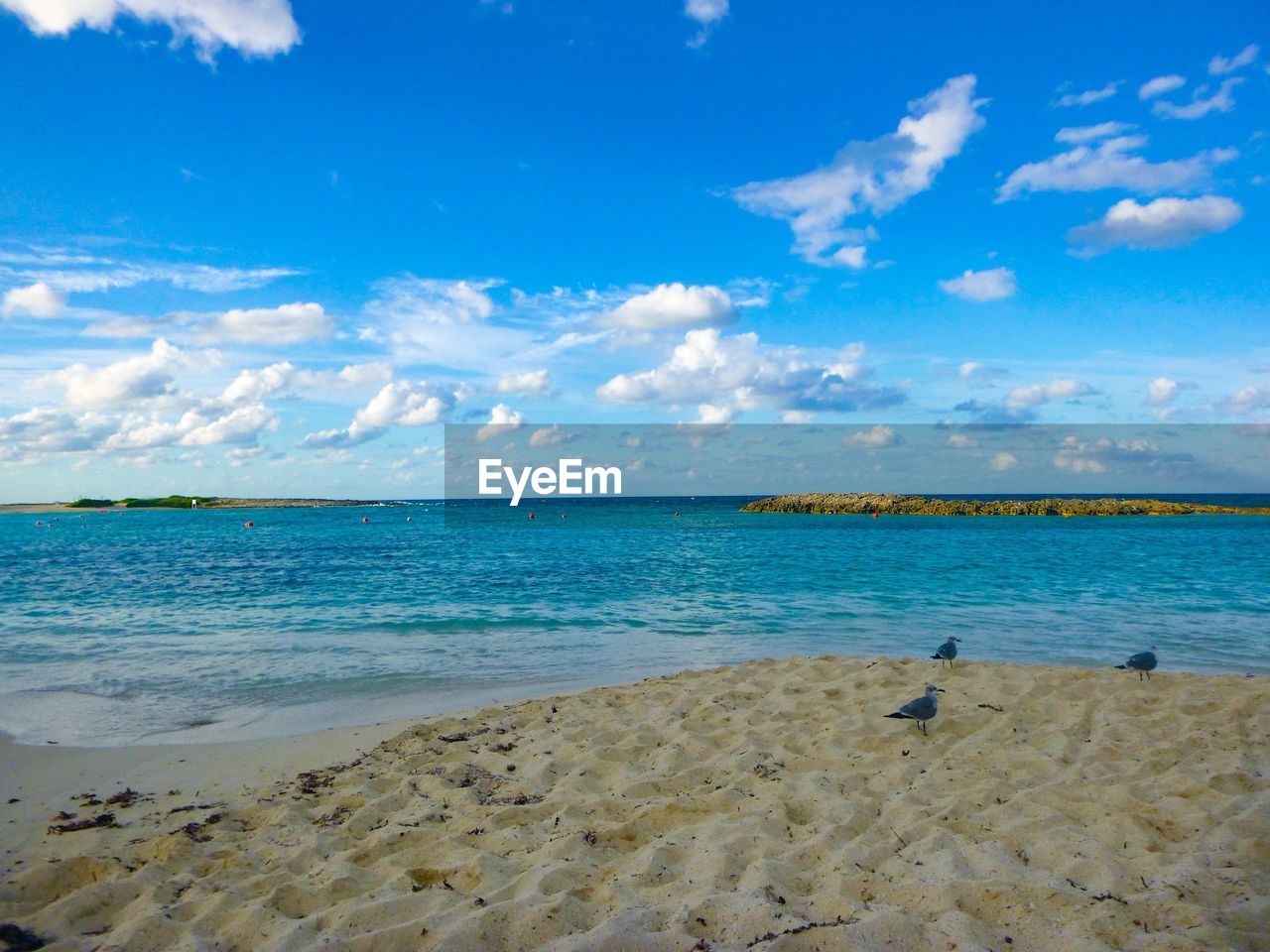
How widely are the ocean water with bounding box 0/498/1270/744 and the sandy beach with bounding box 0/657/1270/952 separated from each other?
7.43 ft

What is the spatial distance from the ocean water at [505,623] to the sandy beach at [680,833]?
2.27 metres

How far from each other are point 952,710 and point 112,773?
8.82 m

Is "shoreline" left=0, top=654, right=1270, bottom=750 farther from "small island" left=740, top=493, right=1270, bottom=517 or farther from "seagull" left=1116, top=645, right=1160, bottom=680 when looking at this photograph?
"small island" left=740, top=493, right=1270, bottom=517

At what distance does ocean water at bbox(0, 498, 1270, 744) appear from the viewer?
33.0 feet

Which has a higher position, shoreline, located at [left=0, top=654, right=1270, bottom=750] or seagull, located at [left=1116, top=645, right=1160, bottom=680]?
seagull, located at [left=1116, top=645, right=1160, bottom=680]

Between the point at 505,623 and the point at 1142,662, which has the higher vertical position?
the point at 1142,662

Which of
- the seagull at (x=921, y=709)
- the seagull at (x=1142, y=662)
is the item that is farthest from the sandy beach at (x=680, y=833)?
the seagull at (x=1142, y=662)

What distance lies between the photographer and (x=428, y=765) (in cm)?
677

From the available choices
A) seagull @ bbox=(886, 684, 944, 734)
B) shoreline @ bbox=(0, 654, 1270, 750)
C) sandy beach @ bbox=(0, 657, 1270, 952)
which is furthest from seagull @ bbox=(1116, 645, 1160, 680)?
seagull @ bbox=(886, 684, 944, 734)

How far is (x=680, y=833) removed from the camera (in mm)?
5168

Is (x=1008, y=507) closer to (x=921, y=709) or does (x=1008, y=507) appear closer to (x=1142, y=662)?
(x=1142, y=662)

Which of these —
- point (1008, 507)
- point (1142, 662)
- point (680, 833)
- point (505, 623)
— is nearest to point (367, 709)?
point (680, 833)

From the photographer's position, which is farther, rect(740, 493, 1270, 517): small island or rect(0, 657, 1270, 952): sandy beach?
rect(740, 493, 1270, 517): small island

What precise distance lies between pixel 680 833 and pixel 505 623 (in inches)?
422
